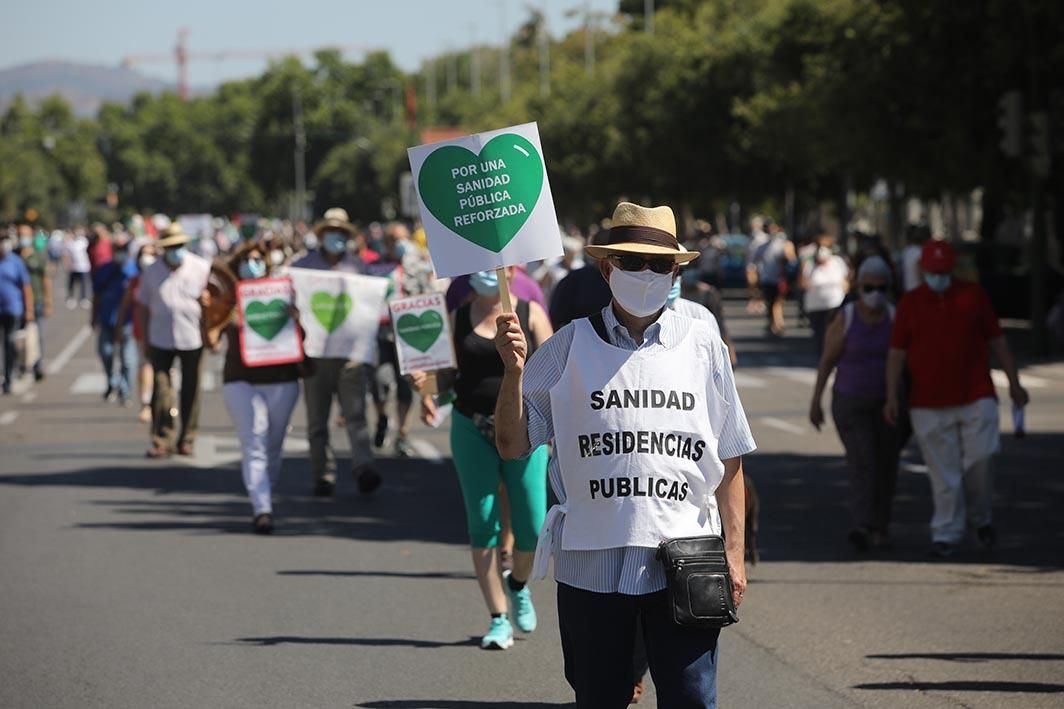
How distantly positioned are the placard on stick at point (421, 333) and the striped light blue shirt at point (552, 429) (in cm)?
531

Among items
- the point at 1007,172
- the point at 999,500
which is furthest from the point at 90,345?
the point at 999,500

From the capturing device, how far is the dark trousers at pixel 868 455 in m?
11.7

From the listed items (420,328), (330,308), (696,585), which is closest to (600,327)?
(696,585)

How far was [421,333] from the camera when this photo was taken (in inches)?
453

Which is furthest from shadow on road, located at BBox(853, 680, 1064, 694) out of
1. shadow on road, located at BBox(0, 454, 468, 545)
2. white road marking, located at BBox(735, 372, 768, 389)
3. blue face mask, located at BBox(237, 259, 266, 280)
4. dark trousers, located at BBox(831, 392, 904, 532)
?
white road marking, located at BBox(735, 372, 768, 389)

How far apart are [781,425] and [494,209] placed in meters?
13.8

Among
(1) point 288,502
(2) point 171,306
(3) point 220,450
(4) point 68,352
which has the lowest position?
(4) point 68,352

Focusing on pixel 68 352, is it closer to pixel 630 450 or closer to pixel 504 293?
pixel 504 293

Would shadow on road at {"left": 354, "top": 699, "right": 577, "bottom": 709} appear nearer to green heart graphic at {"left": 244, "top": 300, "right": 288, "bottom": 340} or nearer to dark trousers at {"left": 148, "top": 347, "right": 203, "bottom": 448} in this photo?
green heart graphic at {"left": 244, "top": 300, "right": 288, "bottom": 340}

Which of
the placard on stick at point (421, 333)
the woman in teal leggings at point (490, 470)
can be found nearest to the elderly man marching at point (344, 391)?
the placard on stick at point (421, 333)

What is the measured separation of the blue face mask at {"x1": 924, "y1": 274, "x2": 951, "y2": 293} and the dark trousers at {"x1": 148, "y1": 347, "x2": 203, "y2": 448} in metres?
7.39

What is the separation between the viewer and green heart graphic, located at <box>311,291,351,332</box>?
13.5m

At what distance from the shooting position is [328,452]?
14695 millimetres

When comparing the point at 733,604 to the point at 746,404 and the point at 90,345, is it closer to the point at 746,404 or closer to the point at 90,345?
the point at 746,404
